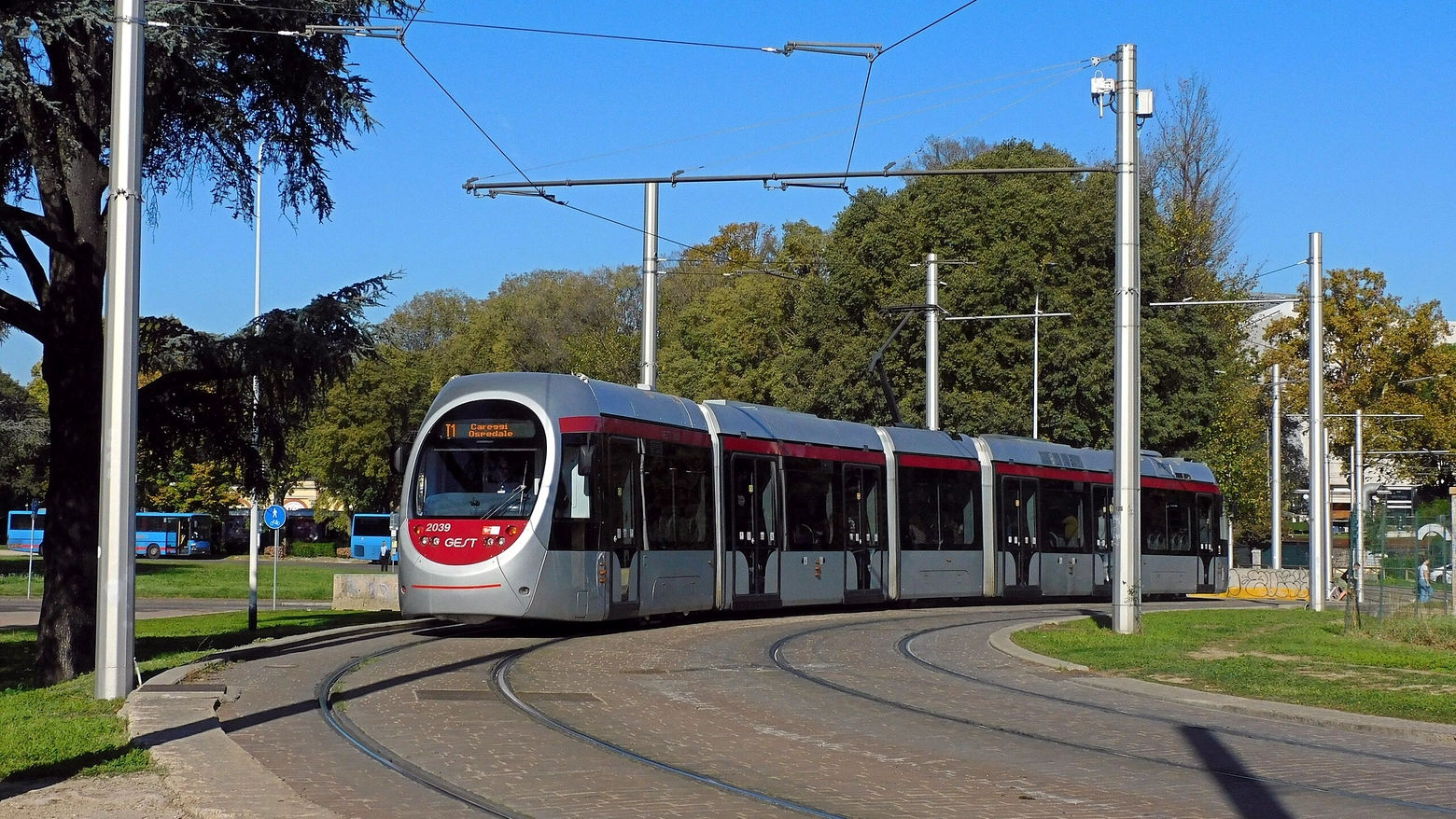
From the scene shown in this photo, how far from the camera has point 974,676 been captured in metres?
16.0

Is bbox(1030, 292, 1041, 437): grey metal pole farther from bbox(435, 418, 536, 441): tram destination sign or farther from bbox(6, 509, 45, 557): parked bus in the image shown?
bbox(6, 509, 45, 557): parked bus

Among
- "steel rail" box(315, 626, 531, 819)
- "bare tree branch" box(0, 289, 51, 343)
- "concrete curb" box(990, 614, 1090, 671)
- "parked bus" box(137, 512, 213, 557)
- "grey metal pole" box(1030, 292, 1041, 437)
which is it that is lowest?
"parked bus" box(137, 512, 213, 557)

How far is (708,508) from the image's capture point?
22.1 metres

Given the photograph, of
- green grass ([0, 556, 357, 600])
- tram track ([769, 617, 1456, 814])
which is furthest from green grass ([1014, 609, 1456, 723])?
green grass ([0, 556, 357, 600])

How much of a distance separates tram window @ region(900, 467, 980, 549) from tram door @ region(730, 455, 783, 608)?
419 cm

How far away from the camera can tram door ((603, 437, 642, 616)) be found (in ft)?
64.4

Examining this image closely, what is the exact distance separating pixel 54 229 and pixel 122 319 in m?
6.17

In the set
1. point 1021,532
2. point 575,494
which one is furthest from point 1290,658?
point 1021,532

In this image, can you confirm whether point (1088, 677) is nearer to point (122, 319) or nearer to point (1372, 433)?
point (122, 319)

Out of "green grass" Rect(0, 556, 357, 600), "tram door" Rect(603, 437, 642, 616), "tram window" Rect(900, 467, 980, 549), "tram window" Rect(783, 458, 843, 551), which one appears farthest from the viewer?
"green grass" Rect(0, 556, 357, 600)

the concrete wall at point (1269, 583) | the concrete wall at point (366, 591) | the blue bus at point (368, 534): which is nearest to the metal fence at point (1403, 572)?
the concrete wall at point (366, 591)

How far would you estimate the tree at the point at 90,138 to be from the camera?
16250mm

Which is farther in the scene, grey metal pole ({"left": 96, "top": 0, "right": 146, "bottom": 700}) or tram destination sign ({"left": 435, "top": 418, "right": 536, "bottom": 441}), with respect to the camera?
tram destination sign ({"left": 435, "top": 418, "right": 536, "bottom": 441})

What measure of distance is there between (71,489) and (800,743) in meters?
9.97
